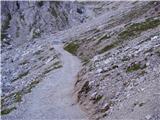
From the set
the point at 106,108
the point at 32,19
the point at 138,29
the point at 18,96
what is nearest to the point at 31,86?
the point at 18,96

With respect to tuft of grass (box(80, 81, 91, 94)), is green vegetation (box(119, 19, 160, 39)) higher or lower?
lower

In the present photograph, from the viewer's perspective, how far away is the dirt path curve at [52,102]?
122 ft

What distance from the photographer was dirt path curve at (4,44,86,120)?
122 feet

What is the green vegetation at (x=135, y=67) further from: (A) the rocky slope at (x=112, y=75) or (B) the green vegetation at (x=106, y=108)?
(B) the green vegetation at (x=106, y=108)

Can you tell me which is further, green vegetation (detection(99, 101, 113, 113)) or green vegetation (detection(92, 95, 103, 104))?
green vegetation (detection(92, 95, 103, 104))

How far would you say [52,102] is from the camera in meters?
42.1

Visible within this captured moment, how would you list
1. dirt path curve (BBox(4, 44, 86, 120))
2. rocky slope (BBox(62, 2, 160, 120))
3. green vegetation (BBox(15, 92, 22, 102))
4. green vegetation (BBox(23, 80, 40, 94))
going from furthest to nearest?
green vegetation (BBox(23, 80, 40, 94)) < green vegetation (BBox(15, 92, 22, 102)) < dirt path curve (BBox(4, 44, 86, 120)) < rocky slope (BBox(62, 2, 160, 120))

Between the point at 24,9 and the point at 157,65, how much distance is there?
156m

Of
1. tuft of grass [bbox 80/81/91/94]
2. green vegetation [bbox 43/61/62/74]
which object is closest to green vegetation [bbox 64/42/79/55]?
green vegetation [bbox 43/61/62/74]

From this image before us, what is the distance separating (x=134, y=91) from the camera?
3322 cm

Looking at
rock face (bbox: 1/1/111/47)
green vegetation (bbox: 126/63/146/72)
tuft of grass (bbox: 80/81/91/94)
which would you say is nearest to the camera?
green vegetation (bbox: 126/63/146/72)

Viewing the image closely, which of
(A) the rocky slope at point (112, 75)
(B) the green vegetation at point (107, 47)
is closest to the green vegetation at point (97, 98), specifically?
(A) the rocky slope at point (112, 75)

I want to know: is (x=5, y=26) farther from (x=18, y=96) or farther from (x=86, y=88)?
(x=86, y=88)

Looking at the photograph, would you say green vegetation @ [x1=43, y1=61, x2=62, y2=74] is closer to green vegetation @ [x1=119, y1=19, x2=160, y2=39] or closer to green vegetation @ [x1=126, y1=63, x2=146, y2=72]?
green vegetation @ [x1=119, y1=19, x2=160, y2=39]
